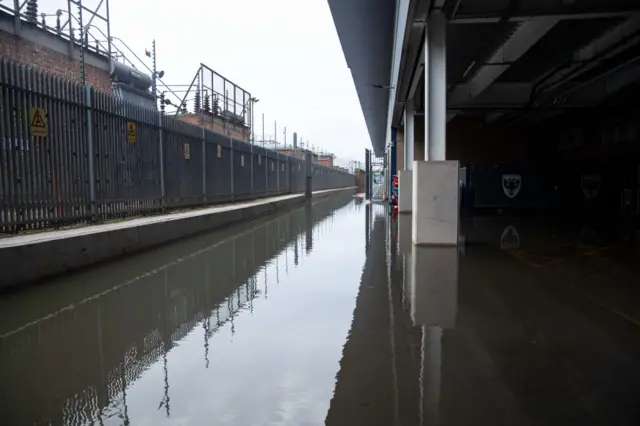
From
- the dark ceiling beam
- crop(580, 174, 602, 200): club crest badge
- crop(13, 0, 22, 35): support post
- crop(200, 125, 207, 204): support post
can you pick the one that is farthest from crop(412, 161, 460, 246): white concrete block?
crop(13, 0, 22, 35): support post

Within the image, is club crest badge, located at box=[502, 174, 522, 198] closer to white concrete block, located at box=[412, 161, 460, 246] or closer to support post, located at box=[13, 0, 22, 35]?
white concrete block, located at box=[412, 161, 460, 246]

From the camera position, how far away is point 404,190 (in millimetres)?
18312

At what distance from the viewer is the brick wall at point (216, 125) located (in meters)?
24.3

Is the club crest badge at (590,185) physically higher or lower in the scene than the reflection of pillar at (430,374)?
higher

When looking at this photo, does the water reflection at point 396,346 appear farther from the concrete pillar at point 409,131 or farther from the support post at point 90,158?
the concrete pillar at point 409,131

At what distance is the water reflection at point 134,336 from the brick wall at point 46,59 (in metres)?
15.1

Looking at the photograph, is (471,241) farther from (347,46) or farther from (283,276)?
(347,46)

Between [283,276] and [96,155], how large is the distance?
5160 mm

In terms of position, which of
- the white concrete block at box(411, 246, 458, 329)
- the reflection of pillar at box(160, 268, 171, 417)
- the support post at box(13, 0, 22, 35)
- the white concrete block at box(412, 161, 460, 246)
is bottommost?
the reflection of pillar at box(160, 268, 171, 417)

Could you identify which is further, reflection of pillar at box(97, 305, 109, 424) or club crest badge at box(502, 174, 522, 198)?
club crest badge at box(502, 174, 522, 198)

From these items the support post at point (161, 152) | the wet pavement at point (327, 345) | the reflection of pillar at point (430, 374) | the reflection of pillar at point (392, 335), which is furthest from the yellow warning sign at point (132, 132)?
the reflection of pillar at point (430, 374)

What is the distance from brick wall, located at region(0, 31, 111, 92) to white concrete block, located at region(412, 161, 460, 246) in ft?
50.5

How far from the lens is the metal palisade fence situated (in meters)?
7.63

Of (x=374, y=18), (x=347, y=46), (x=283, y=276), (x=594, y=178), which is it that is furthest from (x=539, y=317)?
(x=594, y=178)
